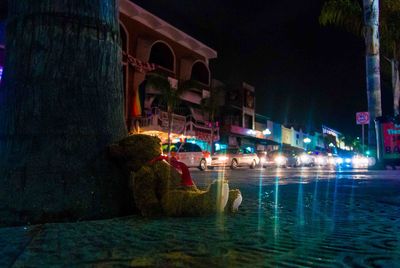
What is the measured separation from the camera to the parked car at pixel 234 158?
27.7m

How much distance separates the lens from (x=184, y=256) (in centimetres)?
262

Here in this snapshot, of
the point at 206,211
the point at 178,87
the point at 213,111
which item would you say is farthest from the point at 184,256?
the point at 213,111

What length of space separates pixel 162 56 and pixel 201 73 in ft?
18.7

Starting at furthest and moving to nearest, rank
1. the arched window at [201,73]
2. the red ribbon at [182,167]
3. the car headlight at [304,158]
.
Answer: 1. the arched window at [201,73]
2. the car headlight at [304,158]
3. the red ribbon at [182,167]

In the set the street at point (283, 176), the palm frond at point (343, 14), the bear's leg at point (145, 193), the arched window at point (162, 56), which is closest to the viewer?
the bear's leg at point (145, 193)

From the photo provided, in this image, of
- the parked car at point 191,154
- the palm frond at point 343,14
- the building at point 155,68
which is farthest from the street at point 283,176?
the building at point 155,68

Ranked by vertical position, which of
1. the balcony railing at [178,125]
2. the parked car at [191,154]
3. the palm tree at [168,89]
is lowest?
the parked car at [191,154]

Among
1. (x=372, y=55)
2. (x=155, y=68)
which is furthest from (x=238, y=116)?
(x=372, y=55)

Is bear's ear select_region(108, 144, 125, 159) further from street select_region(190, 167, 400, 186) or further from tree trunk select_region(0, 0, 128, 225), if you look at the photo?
street select_region(190, 167, 400, 186)

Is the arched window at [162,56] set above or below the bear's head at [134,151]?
above

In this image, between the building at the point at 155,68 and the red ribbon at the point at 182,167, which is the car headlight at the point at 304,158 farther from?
the red ribbon at the point at 182,167

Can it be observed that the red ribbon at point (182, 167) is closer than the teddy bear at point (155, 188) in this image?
No

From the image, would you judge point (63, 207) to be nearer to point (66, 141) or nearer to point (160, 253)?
point (66, 141)

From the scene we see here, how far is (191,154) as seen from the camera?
23469 mm
